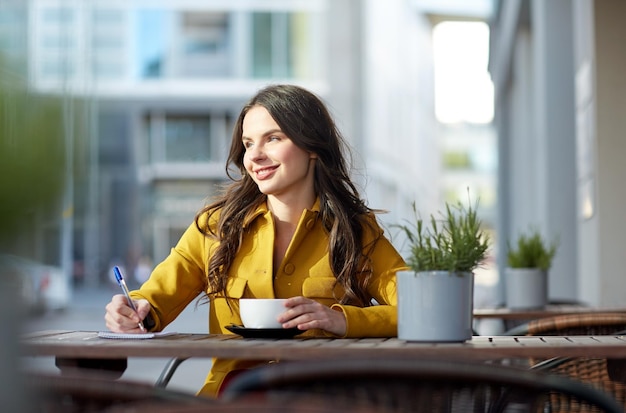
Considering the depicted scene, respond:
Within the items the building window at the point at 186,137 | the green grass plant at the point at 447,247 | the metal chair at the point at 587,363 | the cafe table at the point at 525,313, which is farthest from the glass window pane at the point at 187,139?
the green grass plant at the point at 447,247

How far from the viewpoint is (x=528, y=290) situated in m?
4.32

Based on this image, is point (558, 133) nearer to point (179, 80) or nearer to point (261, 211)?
point (261, 211)

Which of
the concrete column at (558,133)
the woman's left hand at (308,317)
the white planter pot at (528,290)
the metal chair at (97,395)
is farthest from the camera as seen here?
the concrete column at (558,133)

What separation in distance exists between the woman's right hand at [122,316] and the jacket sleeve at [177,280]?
0.37ft

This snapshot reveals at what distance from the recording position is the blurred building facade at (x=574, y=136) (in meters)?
5.33

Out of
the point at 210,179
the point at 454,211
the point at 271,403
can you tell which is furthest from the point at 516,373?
the point at 210,179

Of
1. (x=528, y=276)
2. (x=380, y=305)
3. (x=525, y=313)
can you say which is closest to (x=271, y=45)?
(x=528, y=276)

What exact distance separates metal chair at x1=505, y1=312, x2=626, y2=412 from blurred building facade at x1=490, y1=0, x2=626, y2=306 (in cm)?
196

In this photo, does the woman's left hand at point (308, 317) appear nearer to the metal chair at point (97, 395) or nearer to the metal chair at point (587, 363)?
the metal chair at point (587, 363)

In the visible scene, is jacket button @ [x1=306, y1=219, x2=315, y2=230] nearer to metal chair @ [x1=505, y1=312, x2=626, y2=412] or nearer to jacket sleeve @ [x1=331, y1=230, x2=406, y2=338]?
jacket sleeve @ [x1=331, y1=230, x2=406, y2=338]

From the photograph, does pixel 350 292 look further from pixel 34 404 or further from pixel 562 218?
pixel 562 218

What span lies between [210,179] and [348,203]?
78.3 ft

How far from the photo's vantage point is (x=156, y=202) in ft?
87.6

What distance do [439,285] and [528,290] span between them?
7.48ft
